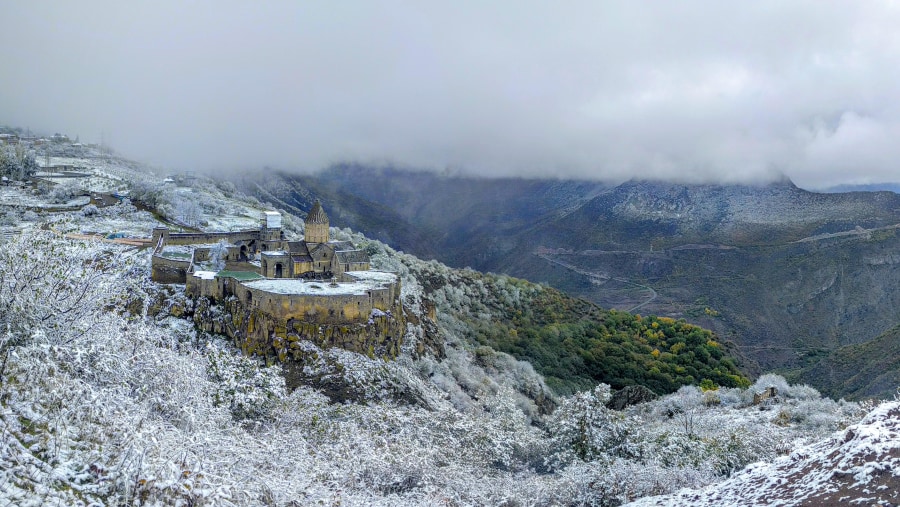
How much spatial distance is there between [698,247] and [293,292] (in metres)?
103

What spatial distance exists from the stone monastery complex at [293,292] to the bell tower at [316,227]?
6 centimetres

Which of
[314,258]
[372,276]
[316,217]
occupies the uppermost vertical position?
[316,217]

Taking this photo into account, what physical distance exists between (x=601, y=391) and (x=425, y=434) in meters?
6.42

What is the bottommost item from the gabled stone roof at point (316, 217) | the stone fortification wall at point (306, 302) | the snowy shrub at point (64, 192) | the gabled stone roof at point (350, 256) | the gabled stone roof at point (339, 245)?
the stone fortification wall at point (306, 302)

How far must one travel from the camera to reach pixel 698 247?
380 ft

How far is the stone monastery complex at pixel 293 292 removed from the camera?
28203 mm

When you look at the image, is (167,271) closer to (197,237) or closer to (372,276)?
(197,237)

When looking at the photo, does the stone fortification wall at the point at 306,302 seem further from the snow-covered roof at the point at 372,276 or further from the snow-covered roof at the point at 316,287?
the snow-covered roof at the point at 372,276

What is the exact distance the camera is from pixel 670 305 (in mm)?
93938

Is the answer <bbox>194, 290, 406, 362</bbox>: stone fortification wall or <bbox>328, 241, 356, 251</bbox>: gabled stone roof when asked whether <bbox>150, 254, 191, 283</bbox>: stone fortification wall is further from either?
<bbox>328, 241, 356, 251</bbox>: gabled stone roof

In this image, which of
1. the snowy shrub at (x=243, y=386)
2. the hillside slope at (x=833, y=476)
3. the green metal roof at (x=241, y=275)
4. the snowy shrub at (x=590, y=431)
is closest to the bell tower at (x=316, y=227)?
the green metal roof at (x=241, y=275)

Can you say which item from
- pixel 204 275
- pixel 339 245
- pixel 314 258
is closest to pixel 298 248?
pixel 314 258

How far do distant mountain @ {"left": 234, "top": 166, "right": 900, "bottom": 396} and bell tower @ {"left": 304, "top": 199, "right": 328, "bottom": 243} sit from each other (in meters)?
36.7

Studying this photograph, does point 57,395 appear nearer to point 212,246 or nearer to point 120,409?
point 120,409
